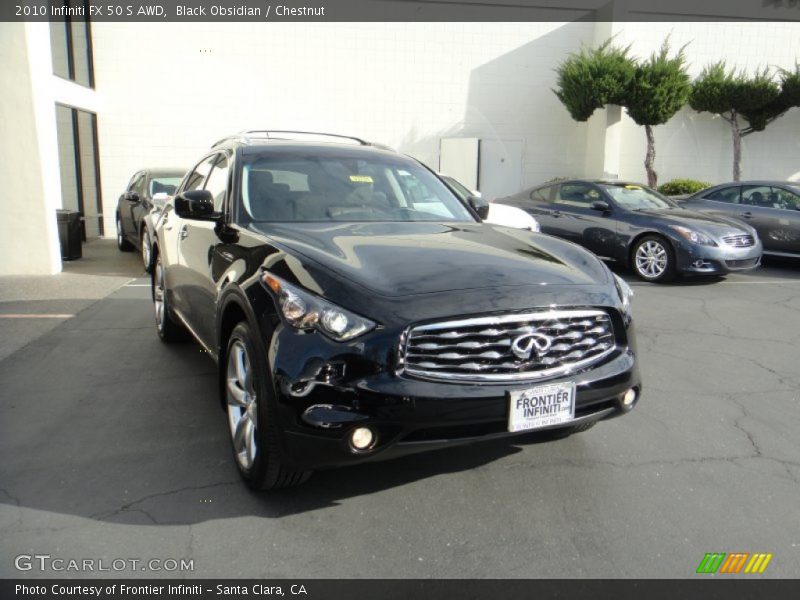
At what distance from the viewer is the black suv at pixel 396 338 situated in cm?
269

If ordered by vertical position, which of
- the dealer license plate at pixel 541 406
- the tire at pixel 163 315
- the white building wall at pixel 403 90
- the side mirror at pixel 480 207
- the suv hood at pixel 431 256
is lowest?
the tire at pixel 163 315

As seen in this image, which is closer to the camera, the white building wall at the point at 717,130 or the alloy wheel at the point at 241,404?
the alloy wheel at the point at 241,404


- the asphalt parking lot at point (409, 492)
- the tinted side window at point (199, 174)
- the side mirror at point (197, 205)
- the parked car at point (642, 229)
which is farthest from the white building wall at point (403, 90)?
the side mirror at point (197, 205)

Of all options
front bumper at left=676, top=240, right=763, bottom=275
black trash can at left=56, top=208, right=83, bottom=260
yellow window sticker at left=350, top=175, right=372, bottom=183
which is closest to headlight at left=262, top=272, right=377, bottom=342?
yellow window sticker at left=350, top=175, right=372, bottom=183

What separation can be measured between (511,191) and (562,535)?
1518cm

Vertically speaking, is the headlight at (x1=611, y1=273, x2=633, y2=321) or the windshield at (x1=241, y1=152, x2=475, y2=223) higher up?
the windshield at (x1=241, y1=152, x2=475, y2=223)

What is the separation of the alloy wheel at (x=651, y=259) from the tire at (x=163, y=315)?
256 inches

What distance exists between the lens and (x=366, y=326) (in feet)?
8.95

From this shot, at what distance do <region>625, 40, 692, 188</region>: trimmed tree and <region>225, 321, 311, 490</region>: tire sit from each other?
49.2 ft

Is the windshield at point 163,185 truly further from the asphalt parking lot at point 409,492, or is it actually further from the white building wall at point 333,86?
the asphalt parking lot at point 409,492

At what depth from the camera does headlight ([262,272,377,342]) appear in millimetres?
2727

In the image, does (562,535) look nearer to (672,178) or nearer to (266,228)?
(266,228)
